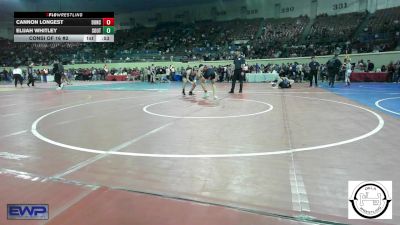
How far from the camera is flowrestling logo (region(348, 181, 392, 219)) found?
340cm

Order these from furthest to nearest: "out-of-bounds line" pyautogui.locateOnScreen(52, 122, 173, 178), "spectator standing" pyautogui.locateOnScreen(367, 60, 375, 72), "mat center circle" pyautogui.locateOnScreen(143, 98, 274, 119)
Answer: "spectator standing" pyautogui.locateOnScreen(367, 60, 375, 72), "mat center circle" pyautogui.locateOnScreen(143, 98, 274, 119), "out-of-bounds line" pyautogui.locateOnScreen(52, 122, 173, 178)

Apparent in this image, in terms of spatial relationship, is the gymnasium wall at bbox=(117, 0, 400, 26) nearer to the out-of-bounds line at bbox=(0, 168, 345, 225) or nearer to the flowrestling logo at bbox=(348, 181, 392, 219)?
the flowrestling logo at bbox=(348, 181, 392, 219)

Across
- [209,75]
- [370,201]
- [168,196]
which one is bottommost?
[168,196]

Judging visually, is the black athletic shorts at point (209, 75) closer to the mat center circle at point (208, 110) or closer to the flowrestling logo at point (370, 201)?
the mat center circle at point (208, 110)

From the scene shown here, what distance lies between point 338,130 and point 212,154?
321 cm

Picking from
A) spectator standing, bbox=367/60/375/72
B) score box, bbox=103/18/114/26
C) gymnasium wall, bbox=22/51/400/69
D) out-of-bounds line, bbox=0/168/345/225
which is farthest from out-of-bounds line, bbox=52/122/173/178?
gymnasium wall, bbox=22/51/400/69

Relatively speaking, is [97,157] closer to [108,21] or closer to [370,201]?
[370,201]
